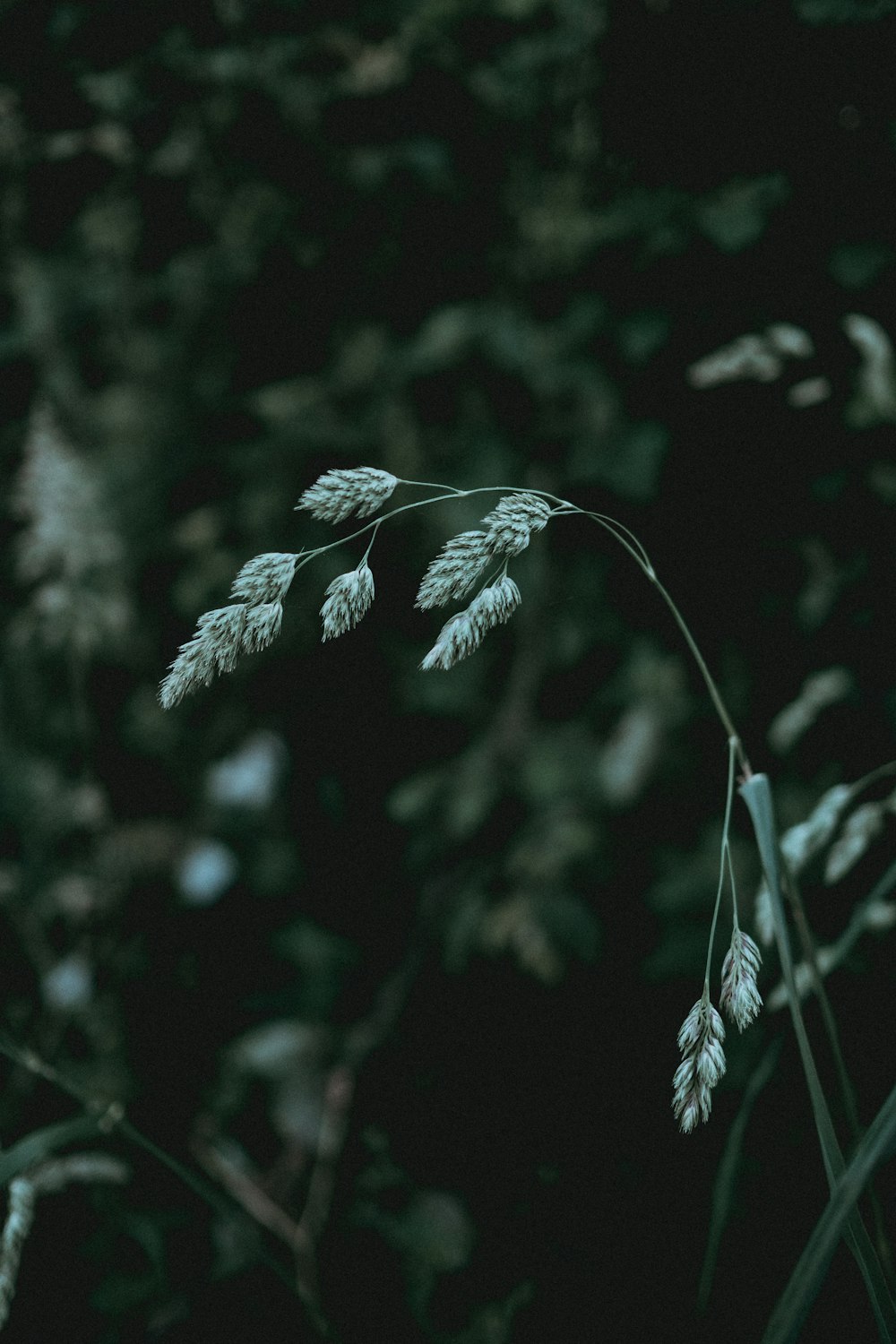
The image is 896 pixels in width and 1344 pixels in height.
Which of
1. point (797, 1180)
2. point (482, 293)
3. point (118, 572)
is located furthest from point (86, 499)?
point (797, 1180)

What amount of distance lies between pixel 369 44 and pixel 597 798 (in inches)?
35.3

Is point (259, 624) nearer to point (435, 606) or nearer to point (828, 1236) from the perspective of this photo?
point (435, 606)

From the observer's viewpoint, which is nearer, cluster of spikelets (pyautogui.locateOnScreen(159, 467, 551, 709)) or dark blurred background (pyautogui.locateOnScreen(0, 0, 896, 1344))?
cluster of spikelets (pyautogui.locateOnScreen(159, 467, 551, 709))

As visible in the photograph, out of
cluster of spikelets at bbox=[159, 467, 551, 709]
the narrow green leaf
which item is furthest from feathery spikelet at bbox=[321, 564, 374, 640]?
the narrow green leaf

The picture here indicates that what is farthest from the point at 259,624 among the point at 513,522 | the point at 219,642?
the point at 513,522

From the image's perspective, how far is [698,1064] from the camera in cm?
37

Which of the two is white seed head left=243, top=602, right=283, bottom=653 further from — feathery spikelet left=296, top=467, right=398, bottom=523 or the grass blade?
the grass blade

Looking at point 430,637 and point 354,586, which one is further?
point 430,637

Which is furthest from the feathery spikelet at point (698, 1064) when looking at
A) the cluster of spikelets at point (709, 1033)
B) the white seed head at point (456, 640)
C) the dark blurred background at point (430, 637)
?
the dark blurred background at point (430, 637)

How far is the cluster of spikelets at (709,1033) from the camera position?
36 centimetres

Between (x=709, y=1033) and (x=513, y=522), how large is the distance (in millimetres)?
242

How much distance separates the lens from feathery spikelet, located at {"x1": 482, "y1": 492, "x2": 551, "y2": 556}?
1.30 ft

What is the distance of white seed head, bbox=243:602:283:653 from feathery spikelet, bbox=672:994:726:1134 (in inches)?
9.9

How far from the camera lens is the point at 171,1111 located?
101 cm
